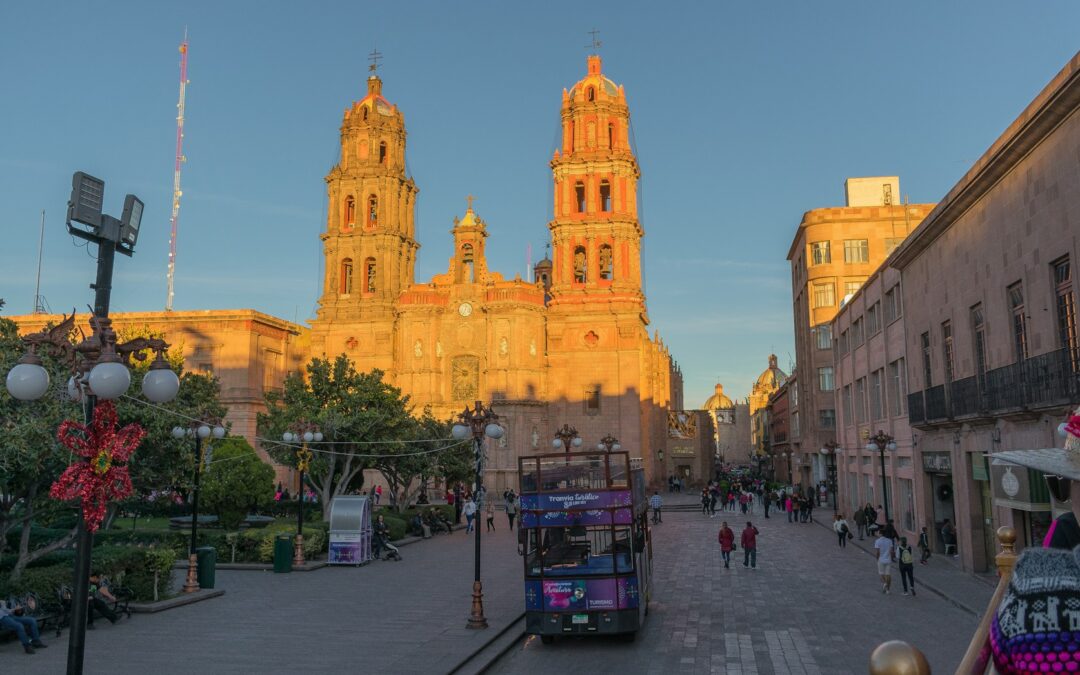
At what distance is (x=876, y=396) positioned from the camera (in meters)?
35.5

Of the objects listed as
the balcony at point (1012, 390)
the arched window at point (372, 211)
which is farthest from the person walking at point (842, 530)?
the arched window at point (372, 211)

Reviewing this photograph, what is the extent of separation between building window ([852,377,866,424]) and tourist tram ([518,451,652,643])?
2599cm

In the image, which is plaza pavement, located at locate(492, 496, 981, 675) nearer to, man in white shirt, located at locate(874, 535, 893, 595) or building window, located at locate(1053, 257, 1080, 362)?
man in white shirt, located at locate(874, 535, 893, 595)

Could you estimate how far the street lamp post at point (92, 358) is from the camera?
24.8 ft

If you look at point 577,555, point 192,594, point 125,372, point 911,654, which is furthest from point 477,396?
point 911,654

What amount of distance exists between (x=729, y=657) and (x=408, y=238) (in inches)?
2234

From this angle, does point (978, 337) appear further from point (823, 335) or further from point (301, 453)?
point (823, 335)

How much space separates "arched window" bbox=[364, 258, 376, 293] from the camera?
215ft

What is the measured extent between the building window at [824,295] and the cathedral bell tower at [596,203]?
43.9 ft

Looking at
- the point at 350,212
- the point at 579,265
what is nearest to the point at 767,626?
the point at 579,265

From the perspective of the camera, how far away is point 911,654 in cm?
248

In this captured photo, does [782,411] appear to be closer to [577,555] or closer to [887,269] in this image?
[887,269]

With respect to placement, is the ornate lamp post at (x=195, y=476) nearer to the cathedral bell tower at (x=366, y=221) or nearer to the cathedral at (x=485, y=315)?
the cathedral at (x=485, y=315)

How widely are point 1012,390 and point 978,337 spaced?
4.01 m
